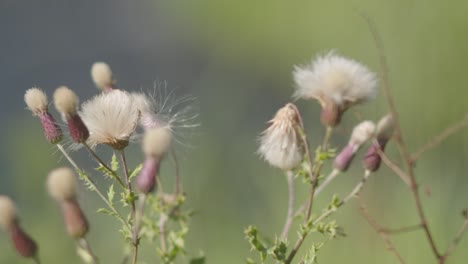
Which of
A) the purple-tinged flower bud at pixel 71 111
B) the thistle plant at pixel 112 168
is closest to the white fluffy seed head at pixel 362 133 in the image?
the thistle plant at pixel 112 168

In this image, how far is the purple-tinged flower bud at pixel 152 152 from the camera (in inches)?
39.3

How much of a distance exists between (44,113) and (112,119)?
12 cm

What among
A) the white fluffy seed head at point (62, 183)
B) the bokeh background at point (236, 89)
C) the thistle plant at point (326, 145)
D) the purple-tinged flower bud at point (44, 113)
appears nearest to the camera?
the white fluffy seed head at point (62, 183)

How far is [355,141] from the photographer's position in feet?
3.80

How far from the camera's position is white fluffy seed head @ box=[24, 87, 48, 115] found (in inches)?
47.4

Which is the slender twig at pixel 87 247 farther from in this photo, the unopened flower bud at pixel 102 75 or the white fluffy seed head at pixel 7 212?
the unopened flower bud at pixel 102 75

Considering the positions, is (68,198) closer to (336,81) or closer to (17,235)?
(17,235)

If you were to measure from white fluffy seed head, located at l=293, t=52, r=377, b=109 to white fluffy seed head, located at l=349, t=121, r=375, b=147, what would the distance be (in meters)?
0.03

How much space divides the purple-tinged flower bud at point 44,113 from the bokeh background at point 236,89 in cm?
22

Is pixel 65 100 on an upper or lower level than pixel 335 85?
upper

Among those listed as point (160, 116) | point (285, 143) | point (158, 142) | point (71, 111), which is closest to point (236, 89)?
point (160, 116)

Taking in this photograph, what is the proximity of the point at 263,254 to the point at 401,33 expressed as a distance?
3.90 metres

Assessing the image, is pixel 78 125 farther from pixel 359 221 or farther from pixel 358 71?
pixel 359 221

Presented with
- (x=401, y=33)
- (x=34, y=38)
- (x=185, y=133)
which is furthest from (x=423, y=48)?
(x=34, y=38)
